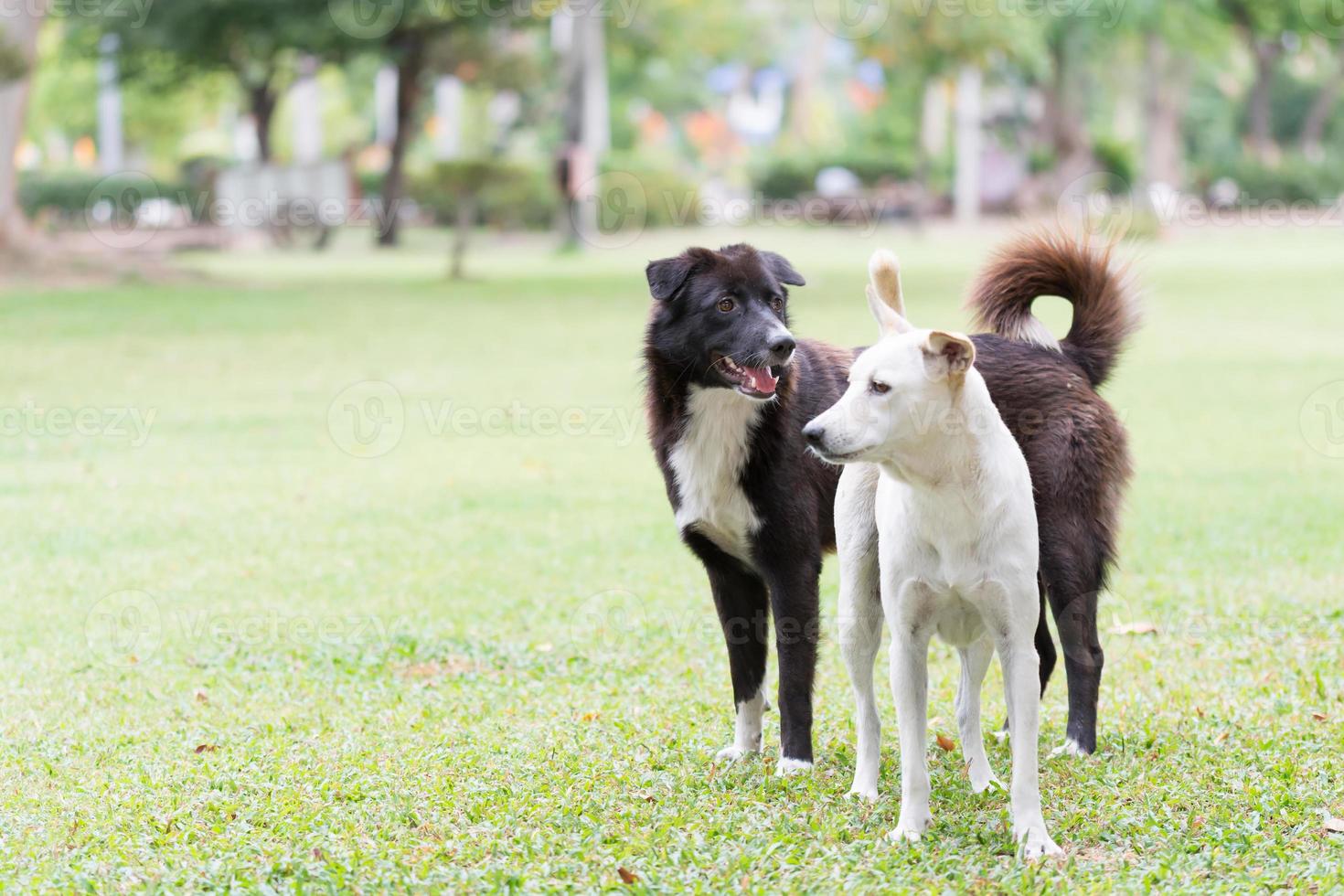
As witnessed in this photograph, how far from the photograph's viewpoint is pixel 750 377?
16.9 ft

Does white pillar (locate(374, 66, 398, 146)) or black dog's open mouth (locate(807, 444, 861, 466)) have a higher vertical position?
white pillar (locate(374, 66, 398, 146))

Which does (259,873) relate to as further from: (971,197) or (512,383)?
(971,197)

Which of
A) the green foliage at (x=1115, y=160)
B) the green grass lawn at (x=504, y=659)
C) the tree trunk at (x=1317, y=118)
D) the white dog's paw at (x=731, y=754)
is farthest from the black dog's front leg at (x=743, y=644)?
the tree trunk at (x=1317, y=118)

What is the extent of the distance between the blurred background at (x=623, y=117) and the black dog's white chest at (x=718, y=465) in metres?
1.85

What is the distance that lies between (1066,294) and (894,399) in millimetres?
1824

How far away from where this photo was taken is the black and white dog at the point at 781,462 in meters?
5.22

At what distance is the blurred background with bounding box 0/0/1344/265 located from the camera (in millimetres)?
26109

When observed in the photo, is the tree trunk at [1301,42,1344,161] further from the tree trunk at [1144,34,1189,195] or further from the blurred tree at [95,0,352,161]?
the blurred tree at [95,0,352,161]

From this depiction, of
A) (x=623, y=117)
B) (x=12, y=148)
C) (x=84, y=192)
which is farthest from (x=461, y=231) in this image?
(x=623, y=117)

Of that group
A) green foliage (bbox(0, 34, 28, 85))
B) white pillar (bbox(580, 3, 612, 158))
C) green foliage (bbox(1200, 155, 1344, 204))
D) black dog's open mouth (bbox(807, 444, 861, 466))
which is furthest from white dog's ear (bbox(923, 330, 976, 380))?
green foliage (bbox(1200, 155, 1344, 204))

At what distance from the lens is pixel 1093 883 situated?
4285 millimetres

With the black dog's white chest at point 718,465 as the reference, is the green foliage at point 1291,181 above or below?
above

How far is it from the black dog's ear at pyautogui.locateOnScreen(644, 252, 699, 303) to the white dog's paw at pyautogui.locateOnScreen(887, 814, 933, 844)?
1.85m

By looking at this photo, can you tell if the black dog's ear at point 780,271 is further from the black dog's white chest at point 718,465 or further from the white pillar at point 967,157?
the white pillar at point 967,157
